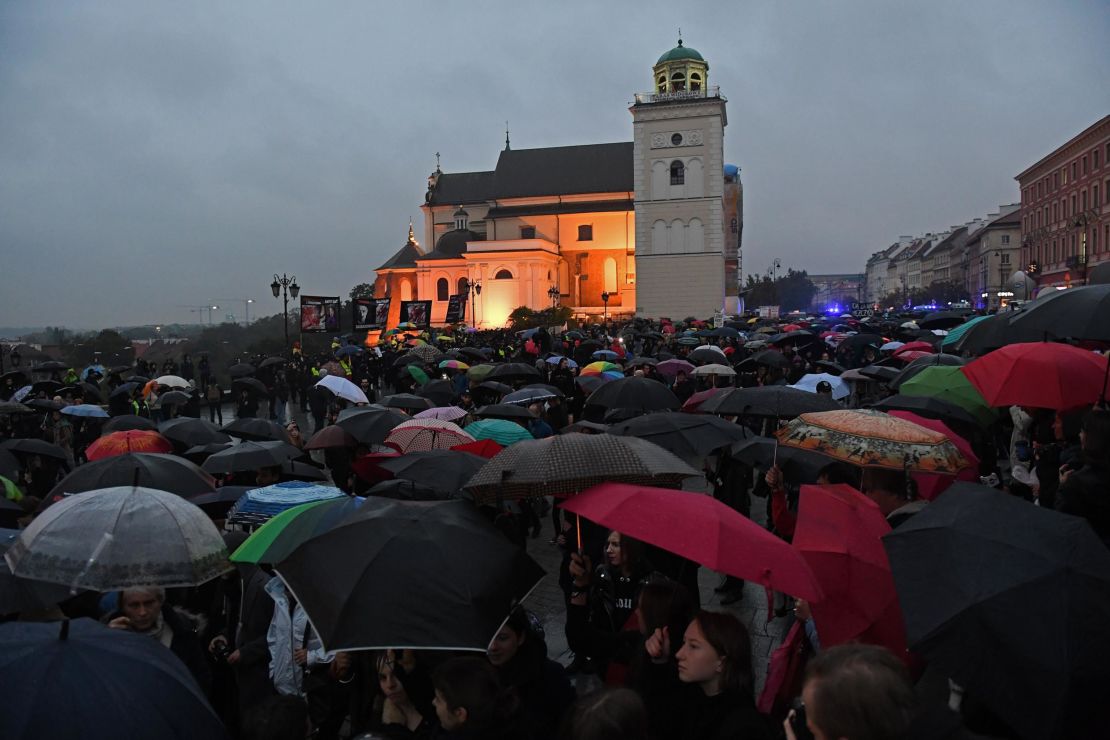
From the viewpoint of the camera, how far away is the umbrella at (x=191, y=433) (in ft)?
28.5

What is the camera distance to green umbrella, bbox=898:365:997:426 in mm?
7629

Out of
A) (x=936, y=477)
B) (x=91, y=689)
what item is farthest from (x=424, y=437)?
(x=91, y=689)

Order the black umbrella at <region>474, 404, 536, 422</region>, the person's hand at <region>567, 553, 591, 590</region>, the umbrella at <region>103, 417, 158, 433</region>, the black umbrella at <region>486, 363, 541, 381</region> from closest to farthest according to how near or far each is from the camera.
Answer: the person's hand at <region>567, 553, 591, 590</region> < the umbrella at <region>103, 417, 158, 433</region> < the black umbrella at <region>474, 404, 536, 422</region> < the black umbrella at <region>486, 363, 541, 381</region>

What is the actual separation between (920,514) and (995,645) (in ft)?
2.43

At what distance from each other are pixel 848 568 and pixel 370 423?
5492 mm

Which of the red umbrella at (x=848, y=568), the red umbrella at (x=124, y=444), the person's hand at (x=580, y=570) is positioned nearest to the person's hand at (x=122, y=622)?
the person's hand at (x=580, y=570)

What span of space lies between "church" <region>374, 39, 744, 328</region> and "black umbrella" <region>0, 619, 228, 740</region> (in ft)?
149

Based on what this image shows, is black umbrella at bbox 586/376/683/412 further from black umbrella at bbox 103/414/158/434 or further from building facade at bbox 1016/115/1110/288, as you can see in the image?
building facade at bbox 1016/115/1110/288

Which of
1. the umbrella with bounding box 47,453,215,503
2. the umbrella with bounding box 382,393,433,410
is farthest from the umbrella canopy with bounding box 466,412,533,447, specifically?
the umbrella with bounding box 382,393,433,410

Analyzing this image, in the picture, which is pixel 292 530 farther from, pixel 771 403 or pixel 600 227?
pixel 600 227

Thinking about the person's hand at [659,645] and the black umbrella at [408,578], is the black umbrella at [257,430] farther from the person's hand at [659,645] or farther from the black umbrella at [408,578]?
the person's hand at [659,645]

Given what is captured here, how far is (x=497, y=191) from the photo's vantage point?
217ft

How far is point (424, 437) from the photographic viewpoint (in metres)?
7.30

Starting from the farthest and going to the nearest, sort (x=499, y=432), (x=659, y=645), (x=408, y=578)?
(x=499, y=432)
(x=659, y=645)
(x=408, y=578)
